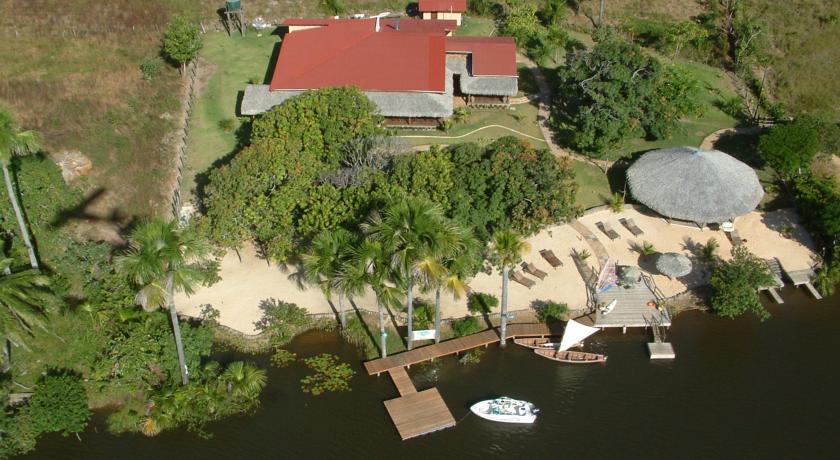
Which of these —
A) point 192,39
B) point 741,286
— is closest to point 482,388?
point 741,286

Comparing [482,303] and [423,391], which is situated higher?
[482,303]

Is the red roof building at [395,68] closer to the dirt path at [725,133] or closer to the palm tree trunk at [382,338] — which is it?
the dirt path at [725,133]

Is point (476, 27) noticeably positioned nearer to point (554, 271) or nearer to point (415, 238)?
point (554, 271)

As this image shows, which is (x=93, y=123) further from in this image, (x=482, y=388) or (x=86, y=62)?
(x=482, y=388)

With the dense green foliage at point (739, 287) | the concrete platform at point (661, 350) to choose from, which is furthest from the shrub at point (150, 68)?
the dense green foliage at point (739, 287)

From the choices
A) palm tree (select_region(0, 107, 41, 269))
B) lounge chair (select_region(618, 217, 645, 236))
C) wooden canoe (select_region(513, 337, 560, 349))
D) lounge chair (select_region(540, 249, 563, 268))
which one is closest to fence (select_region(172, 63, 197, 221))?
palm tree (select_region(0, 107, 41, 269))

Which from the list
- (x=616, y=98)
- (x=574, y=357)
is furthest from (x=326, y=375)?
(x=616, y=98)
